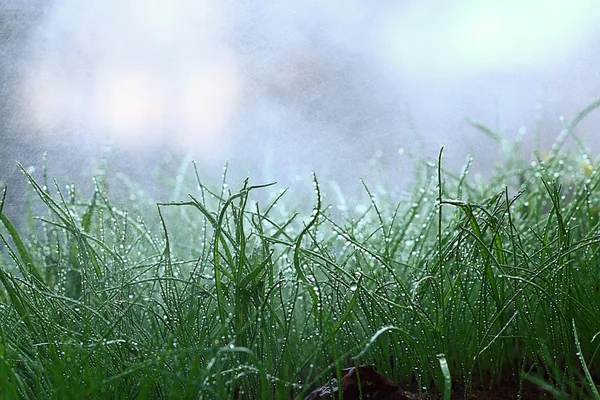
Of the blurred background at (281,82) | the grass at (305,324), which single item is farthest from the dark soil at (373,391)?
the blurred background at (281,82)

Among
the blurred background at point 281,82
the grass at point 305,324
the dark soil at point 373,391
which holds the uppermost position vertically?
the blurred background at point 281,82

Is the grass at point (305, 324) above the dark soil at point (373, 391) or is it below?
above

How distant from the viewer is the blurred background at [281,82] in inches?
55.4

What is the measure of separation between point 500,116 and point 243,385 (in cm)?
190

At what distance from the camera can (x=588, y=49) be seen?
1.80 m

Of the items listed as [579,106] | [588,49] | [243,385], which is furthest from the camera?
[579,106]

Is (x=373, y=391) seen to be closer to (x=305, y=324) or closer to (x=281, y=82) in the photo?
(x=305, y=324)

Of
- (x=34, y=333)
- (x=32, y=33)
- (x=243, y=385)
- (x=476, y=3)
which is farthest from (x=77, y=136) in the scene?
(x=476, y=3)

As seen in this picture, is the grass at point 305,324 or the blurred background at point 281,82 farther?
the blurred background at point 281,82

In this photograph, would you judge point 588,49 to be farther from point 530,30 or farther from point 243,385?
point 243,385

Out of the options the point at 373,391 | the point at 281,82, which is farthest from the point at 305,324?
the point at 281,82

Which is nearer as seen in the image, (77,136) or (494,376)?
(494,376)

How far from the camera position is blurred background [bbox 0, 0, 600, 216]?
4.61ft

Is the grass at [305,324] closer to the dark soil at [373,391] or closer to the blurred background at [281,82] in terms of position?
the dark soil at [373,391]
